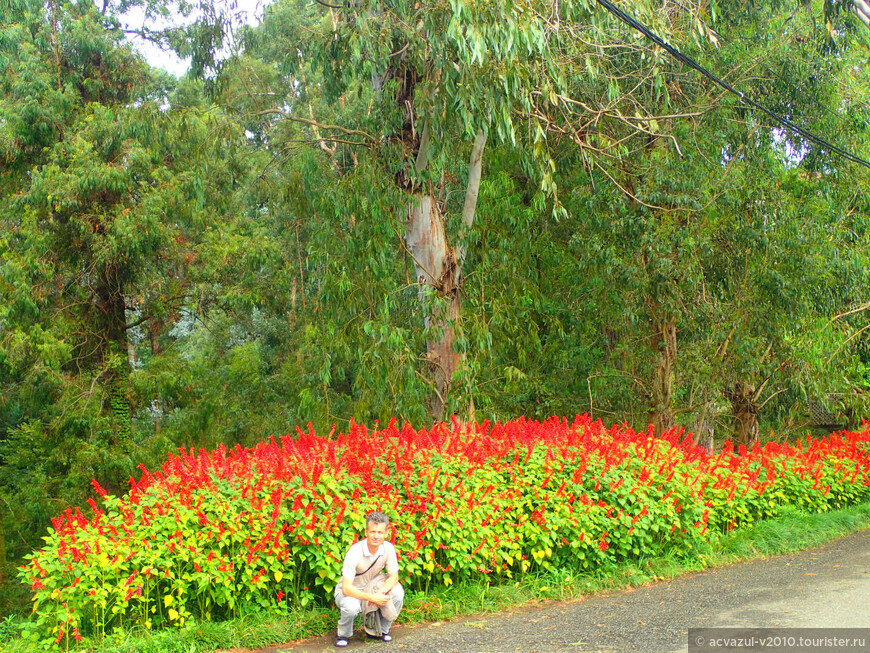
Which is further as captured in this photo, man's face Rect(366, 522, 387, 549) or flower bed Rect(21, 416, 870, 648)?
man's face Rect(366, 522, 387, 549)

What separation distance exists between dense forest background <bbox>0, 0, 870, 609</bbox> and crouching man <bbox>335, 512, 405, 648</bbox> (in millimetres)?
4493

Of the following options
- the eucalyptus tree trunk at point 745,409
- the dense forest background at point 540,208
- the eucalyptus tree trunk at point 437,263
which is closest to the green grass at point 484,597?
the dense forest background at point 540,208

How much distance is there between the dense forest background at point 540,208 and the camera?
10.6 metres

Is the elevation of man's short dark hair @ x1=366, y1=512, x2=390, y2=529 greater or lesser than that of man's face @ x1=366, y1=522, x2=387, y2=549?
greater

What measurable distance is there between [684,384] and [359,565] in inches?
295

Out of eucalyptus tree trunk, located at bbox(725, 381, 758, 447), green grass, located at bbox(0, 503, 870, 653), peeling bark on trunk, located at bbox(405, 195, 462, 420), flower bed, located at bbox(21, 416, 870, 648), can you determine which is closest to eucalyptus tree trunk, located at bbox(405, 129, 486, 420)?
peeling bark on trunk, located at bbox(405, 195, 462, 420)

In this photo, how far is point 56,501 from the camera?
55.0 ft

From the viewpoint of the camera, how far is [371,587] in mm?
5785

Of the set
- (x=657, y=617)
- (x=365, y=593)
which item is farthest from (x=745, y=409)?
(x=365, y=593)

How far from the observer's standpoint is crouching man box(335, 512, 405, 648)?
5.66m

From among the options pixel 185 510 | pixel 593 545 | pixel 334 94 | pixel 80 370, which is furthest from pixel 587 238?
pixel 80 370

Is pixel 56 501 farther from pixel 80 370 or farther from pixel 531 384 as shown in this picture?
pixel 531 384

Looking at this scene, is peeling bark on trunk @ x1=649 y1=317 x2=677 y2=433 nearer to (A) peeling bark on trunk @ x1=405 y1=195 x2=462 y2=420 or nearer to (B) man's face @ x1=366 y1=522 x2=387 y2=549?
(A) peeling bark on trunk @ x1=405 y1=195 x2=462 y2=420

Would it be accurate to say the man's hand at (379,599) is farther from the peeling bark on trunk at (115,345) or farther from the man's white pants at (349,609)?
the peeling bark on trunk at (115,345)
